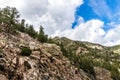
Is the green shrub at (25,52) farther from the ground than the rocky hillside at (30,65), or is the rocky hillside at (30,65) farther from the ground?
the green shrub at (25,52)

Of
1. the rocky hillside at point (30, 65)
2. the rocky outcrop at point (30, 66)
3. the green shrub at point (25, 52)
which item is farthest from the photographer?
the green shrub at point (25, 52)

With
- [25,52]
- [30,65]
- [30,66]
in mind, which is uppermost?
[25,52]

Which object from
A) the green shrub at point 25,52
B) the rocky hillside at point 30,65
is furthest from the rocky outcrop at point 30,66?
the green shrub at point 25,52

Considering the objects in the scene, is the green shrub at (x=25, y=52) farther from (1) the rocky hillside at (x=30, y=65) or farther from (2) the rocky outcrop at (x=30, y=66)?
(2) the rocky outcrop at (x=30, y=66)

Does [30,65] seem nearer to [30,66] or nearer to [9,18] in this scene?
[30,66]

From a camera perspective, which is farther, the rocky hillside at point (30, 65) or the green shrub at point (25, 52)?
the green shrub at point (25, 52)

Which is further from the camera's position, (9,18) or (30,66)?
(9,18)

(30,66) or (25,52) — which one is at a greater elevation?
(25,52)

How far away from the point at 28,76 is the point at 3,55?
9196 mm

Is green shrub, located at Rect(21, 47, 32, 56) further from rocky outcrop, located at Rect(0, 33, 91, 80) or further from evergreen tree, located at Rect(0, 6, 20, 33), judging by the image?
evergreen tree, located at Rect(0, 6, 20, 33)

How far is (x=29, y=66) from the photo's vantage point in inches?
2704

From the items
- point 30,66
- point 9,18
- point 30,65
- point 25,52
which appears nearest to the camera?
point 30,66

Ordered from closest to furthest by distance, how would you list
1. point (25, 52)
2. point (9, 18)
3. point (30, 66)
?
Result: 1. point (30, 66)
2. point (25, 52)
3. point (9, 18)

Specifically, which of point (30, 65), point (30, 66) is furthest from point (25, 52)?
point (30, 66)
